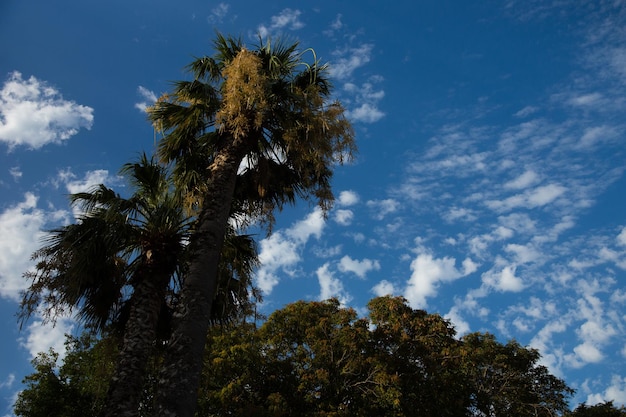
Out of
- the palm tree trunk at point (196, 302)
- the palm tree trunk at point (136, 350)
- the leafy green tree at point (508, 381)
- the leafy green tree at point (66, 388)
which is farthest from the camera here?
the leafy green tree at point (508, 381)

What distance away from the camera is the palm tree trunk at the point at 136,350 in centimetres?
652

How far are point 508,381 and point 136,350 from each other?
20515 mm

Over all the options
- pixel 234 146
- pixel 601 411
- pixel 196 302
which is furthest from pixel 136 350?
pixel 601 411

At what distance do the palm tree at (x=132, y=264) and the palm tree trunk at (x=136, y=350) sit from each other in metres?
0.01

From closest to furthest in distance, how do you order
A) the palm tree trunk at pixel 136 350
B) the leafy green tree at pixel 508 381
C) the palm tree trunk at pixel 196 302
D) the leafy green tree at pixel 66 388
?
1. the palm tree trunk at pixel 196 302
2. the palm tree trunk at pixel 136 350
3. the leafy green tree at pixel 66 388
4. the leafy green tree at pixel 508 381

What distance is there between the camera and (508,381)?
2255 cm

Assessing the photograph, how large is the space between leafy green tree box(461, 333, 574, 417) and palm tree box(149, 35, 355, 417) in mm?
14662

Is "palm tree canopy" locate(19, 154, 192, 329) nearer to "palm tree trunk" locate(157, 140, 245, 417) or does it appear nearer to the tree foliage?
"palm tree trunk" locate(157, 140, 245, 417)

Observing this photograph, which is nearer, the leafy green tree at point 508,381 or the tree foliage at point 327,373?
the tree foliage at point 327,373

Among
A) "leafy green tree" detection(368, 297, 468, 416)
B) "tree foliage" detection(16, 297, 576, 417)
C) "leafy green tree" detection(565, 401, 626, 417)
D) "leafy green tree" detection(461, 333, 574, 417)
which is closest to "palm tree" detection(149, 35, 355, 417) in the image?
"tree foliage" detection(16, 297, 576, 417)

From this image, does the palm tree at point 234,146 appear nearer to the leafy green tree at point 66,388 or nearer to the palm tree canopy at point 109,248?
the palm tree canopy at point 109,248

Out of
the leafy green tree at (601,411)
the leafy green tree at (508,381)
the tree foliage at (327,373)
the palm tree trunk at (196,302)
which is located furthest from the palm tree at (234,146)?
the leafy green tree at (601,411)

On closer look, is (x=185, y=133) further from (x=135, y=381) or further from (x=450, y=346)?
(x=450, y=346)

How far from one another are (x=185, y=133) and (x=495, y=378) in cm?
1984
